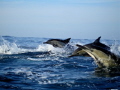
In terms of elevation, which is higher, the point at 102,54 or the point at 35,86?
the point at 102,54

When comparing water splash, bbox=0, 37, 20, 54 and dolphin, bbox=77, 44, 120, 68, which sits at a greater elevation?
water splash, bbox=0, 37, 20, 54

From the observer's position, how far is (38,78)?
376 inches

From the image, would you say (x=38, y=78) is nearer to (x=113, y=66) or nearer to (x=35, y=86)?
(x=35, y=86)

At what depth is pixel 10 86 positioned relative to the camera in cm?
816

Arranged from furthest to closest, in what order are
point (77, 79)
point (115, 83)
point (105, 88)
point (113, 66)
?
point (113, 66)
point (77, 79)
point (115, 83)
point (105, 88)

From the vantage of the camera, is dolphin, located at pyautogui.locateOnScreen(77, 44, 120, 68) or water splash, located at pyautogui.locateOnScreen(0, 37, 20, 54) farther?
water splash, located at pyautogui.locateOnScreen(0, 37, 20, 54)

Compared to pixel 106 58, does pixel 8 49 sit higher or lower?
higher

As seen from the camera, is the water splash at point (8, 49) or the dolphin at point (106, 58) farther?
the water splash at point (8, 49)

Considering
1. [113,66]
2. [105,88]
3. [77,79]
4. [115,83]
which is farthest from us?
[113,66]

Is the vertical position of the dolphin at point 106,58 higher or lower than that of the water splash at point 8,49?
lower

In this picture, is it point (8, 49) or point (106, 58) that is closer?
point (106, 58)

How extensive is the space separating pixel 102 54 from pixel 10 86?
509 cm

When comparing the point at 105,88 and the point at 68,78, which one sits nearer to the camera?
the point at 105,88

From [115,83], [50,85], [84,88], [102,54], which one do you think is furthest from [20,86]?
[102,54]
